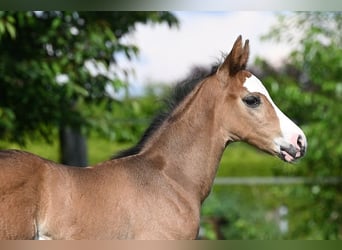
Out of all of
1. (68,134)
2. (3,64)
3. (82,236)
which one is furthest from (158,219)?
(68,134)

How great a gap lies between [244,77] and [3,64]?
364 centimetres

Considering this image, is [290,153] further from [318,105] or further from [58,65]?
[318,105]

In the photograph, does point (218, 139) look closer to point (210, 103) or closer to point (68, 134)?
point (210, 103)

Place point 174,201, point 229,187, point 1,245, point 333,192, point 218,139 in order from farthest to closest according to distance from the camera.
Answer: point 229,187 → point 333,192 → point 218,139 → point 174,201 → point 1,245

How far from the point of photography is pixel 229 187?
1229 centimetres

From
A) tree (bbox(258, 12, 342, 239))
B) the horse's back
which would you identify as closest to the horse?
the horse's back

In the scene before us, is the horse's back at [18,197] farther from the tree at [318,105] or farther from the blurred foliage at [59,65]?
the tree at [318,105]

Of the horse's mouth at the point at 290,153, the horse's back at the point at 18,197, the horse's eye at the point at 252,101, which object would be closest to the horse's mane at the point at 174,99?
the horse's eye at the point at 252,101

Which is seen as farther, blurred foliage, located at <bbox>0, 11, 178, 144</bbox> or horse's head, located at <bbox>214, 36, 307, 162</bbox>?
blurred foliage, located at <bbox>0, 11, 178, 144</bbox>

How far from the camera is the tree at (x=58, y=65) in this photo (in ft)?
23.1

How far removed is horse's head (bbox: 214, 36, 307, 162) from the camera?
3.73 m

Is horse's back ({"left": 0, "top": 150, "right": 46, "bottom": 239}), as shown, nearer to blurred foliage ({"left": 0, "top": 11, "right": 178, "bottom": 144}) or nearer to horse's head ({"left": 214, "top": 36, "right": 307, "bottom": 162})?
horse's head ({"left": 214, "top": 36, "right": 307, "bottom": 162})

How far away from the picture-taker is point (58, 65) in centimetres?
710

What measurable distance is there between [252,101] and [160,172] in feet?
1.75
